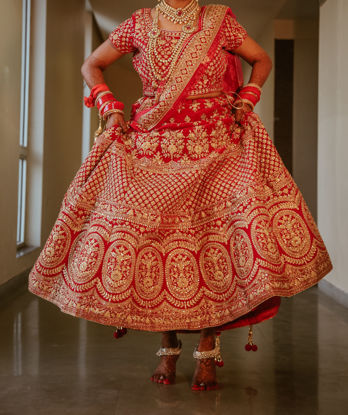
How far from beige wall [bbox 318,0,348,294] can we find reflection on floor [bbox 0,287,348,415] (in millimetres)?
991

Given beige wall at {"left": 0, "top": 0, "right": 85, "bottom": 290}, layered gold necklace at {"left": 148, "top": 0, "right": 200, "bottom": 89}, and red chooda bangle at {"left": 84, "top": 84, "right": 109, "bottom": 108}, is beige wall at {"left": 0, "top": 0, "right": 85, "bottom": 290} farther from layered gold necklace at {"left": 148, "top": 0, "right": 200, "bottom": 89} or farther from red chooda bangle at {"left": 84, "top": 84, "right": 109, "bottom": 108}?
layered gold necklace at {"left": 148, "top": 0, "right": 200, "bottom": 89}

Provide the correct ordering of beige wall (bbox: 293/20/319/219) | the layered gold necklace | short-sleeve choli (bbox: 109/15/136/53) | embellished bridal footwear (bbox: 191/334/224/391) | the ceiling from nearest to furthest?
embellished bridal footwear (bbox: 191/334/224/391)
the layered gold necklace
short-sleeve choli (bbox: 109/15/136/53)
the ceiling
beige wall (bbox: 293/20/319/219)

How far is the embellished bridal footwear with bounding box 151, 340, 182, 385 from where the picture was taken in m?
2.22

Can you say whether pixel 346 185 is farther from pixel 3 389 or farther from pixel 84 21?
pixel 84 21

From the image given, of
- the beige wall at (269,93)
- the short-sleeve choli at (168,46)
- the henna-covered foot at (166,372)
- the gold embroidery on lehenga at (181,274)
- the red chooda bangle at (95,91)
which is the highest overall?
the beige wall at (269,93)

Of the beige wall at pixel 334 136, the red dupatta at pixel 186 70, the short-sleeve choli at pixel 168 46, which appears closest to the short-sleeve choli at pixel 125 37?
the short-sleeve choli at pixel 168 46

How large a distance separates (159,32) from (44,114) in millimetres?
3550

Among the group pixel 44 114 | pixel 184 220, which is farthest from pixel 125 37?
pixel 44 114

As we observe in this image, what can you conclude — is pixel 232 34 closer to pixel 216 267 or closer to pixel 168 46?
pixel 168 46

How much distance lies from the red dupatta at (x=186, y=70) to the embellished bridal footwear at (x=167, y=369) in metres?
0.89

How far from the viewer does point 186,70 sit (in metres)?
2.23

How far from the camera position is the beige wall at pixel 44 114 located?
4.23m

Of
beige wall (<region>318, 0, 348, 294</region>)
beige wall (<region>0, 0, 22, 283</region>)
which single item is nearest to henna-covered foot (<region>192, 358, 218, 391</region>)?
beige wall (<region>318, 0, 348, 294</region>)

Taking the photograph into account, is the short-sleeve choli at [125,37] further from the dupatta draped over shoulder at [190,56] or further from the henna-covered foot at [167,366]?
the henna-covered foot at [167,366]
